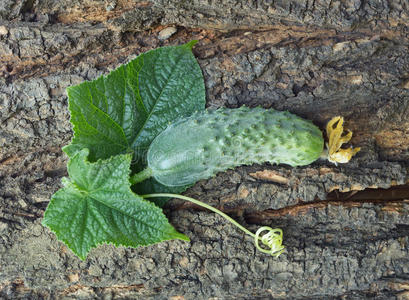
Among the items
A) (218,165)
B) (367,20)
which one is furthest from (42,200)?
(367,20)

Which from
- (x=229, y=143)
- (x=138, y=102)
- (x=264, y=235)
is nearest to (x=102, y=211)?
(x=138, y=102)

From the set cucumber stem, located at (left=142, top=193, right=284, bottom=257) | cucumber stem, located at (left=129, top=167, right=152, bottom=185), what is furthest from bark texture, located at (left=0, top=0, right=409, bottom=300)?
cucumber stem, located at (left=129, top=167, right=152, bottom=185)

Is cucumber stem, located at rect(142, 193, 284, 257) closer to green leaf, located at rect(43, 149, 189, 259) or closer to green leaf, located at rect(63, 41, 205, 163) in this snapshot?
green leaf, located at rect(43, 149, 189, 259)

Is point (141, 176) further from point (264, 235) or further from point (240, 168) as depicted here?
point (264, 235)

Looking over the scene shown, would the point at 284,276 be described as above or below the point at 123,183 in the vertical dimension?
below

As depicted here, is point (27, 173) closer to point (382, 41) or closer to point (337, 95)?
point (337, 95)

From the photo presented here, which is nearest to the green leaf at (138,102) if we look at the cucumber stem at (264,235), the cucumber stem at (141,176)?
the cucumber stem at (141,176)

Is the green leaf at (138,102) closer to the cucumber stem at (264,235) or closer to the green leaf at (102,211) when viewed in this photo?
the green leaf at (102,211)
